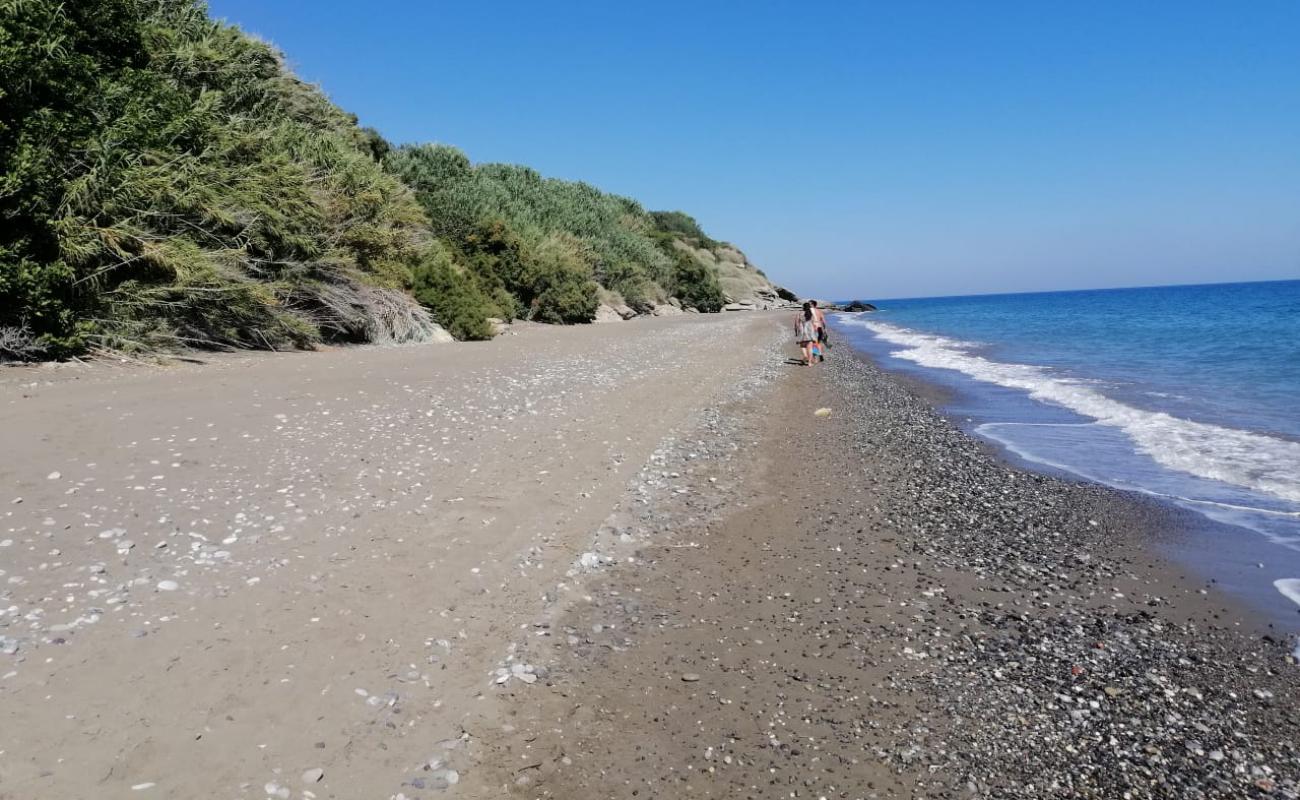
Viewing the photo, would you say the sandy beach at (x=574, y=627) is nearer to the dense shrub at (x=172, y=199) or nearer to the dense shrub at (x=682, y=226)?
the dense shrub at (x=172, y=199)

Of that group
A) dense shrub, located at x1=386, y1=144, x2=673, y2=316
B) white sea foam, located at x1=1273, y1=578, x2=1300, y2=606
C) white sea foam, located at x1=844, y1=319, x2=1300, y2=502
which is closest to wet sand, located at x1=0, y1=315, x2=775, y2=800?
white sea foam, located at x1=1273, y1=578, x2=1300, y2=606

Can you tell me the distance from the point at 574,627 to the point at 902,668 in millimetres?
2021

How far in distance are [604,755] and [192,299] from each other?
13.8 m

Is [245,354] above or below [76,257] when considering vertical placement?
below

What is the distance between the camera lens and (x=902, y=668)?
4383 millimetres

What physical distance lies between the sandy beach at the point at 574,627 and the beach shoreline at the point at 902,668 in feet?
0.07

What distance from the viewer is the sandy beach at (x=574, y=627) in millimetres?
3430

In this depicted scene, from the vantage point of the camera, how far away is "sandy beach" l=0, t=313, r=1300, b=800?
3.43 meters

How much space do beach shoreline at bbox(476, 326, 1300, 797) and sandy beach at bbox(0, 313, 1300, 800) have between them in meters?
0.02

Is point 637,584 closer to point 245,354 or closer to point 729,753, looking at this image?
point 729,753

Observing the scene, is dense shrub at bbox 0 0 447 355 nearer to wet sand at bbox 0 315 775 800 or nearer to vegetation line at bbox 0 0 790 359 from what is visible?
vegetation line at bbox 0 0 790 359

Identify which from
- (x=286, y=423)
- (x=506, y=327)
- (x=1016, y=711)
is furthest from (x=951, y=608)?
(x=506, y=327)

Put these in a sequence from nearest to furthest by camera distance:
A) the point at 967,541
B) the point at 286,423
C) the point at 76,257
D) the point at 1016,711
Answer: the point at 1016,711, the point at 967,541, the point at 286,423, the point at 76,257

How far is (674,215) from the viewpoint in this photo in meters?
88.0
